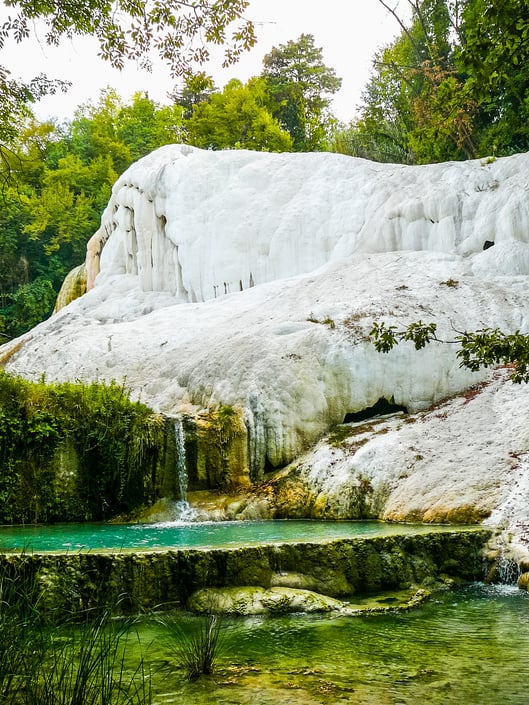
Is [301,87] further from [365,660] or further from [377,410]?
[365,660]

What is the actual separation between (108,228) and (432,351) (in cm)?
1453

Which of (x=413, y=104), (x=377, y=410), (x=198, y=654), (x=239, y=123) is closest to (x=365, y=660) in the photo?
(x=198, y=654)

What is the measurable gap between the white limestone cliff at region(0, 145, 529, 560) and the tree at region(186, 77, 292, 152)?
1003 cm

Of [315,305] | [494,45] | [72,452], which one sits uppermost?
[315,305]

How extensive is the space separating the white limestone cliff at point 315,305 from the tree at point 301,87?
46.0 ft

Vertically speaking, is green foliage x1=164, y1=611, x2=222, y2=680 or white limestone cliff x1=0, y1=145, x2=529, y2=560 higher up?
white limestone cliff x1=0, y1=145, x2=529, y2=560

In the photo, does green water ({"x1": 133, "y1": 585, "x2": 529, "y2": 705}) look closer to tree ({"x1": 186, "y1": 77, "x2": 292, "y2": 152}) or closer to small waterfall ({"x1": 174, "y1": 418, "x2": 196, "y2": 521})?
small waterfall ({"x1": 174, "y1": 418, "x2": 196, "y2": 521})

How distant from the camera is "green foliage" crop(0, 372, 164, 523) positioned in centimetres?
1005

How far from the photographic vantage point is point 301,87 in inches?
1375

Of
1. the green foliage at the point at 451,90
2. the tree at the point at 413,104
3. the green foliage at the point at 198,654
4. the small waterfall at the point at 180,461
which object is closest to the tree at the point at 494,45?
the green foliage at the point at 451,90

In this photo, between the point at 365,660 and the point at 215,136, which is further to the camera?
the point at 215,136

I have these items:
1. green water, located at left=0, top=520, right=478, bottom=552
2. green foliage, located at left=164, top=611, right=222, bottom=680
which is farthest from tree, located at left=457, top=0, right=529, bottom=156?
green water, located at left=0, top=520, right=478, bottom=552

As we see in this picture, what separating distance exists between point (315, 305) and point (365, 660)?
10369mm

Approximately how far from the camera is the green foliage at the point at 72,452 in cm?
1005
